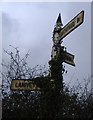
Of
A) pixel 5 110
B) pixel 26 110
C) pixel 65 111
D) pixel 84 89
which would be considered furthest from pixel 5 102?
pixel 84 89

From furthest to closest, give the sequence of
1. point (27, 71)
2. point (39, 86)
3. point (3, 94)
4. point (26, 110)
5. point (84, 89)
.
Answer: point (84, 89) < point (27, 71) < point (3, 94) < point (26, 110) < point (39, 86)

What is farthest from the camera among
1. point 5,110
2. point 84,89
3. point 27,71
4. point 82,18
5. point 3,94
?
point 84,89

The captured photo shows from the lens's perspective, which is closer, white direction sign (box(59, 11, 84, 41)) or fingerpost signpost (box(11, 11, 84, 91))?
white direction sign (box(59, 11, 84, 41))

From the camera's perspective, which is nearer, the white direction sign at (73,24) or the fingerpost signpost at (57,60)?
the white direction sign at (73,24)

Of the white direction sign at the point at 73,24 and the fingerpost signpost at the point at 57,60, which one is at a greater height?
the white direction sign at the point at 73,24

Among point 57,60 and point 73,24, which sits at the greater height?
point 73,24

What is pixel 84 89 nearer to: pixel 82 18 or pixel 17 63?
pixel 17 63

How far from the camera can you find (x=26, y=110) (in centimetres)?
1171

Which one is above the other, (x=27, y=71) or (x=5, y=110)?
(x=27, y=71)

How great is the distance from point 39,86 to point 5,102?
334cm

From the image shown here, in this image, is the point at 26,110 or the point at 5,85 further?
the point at 5,85

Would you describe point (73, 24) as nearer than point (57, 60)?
Yes

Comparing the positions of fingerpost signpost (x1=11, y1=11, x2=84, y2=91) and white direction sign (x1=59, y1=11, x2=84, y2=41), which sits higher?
white direction sign (x1=59, y1=11, x2=84, y2=41)

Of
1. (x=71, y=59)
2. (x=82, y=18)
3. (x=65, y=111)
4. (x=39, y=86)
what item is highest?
(x=82, y=18)
